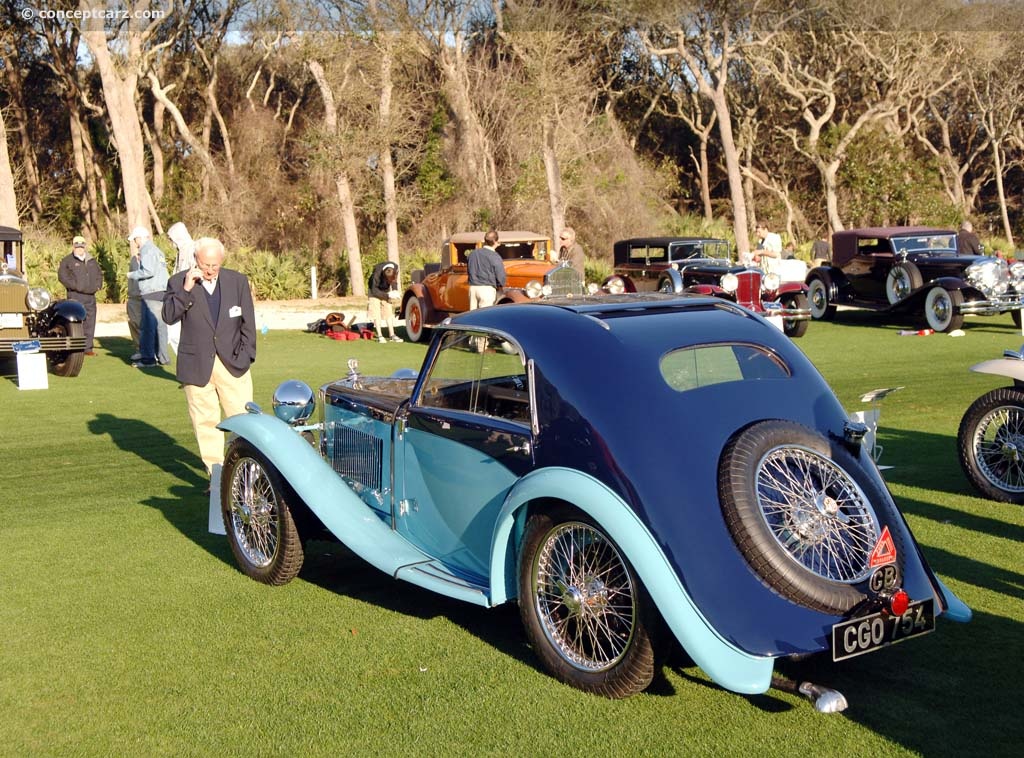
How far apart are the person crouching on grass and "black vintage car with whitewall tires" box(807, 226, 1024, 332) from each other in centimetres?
837

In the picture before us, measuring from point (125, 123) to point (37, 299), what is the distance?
674 inches

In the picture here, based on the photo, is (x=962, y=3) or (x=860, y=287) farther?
(x=962, y=3)

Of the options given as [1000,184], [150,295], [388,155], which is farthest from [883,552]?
[1000,184]

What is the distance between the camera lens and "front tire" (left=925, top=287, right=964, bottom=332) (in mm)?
17656

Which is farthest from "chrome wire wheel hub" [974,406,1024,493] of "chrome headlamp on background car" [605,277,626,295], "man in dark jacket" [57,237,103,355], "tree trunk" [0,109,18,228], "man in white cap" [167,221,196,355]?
"tree trunk" [0,109,18,228]

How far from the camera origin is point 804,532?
3.92m

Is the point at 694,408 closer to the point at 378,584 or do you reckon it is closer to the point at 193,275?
the point at 378,584

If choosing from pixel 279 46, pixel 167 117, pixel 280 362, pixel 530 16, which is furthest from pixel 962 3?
pixel 280 362

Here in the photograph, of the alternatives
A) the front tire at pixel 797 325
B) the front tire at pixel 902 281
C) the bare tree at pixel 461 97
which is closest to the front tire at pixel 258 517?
the front tire at pixel 797 325

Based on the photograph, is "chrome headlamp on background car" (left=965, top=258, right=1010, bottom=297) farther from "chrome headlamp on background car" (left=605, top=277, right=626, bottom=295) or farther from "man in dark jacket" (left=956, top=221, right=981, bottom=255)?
"chrome headlamp on background car" (left=605, top=277, right=626, bottom=295)

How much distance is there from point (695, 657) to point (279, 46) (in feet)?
124

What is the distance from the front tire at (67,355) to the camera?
14.3m

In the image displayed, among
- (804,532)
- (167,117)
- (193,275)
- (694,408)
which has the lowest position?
(804,532)

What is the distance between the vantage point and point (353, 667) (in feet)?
14.7
